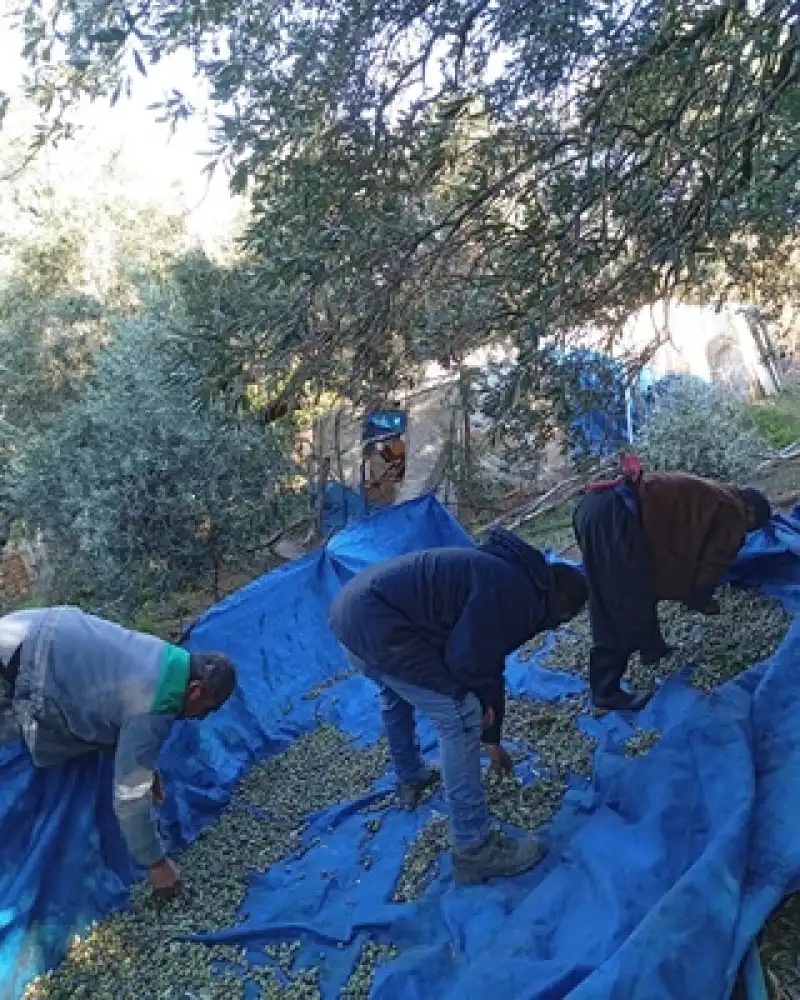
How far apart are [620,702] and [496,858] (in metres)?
0.91

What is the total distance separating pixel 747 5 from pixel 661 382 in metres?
5.23

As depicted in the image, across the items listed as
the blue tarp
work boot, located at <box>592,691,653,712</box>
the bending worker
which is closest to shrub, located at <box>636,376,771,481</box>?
the blue tarp

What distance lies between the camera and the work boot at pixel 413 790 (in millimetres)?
3096

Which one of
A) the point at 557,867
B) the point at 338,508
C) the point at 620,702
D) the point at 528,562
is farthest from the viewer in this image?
the point at 338,508

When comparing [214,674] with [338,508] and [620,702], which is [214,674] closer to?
[620,702]

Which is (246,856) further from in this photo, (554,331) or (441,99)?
(441,99)

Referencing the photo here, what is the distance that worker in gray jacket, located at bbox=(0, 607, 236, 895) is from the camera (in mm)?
2764

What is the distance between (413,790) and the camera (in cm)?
311

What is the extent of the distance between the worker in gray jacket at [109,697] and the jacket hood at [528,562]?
1.08 metres

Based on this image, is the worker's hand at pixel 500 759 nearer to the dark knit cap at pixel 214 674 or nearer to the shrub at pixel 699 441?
the dark knit cap at pixel 214 674

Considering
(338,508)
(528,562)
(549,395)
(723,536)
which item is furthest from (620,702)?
(338,508)

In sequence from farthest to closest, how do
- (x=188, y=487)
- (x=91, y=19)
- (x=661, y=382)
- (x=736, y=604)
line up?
(x=661, y=382) → (x=188, y=487) → (x=736, y=604) → (x=91, y=19)

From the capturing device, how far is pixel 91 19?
2.44m

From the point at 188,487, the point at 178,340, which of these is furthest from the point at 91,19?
the point at 188,487
